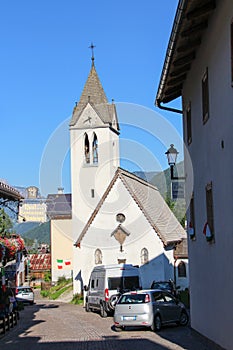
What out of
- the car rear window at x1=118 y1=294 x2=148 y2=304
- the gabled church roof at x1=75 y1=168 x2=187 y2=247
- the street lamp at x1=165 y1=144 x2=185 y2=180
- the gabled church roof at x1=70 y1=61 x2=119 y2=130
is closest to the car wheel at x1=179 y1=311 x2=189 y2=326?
the car rear window at x1=118 y1=294 x2=148 y2=304

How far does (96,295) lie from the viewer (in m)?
30.9

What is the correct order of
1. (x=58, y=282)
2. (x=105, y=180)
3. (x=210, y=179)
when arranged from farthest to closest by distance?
(x=58, y=282)
(x=105, y=180)
(x=210, y=179)

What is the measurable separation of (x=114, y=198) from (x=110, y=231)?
2.48 metres

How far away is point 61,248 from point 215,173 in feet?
185

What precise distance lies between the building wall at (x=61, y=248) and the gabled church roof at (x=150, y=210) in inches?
748

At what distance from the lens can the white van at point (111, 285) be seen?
95.8ft

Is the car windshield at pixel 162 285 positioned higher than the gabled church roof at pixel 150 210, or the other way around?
the gabled church roof at pixel 150 210

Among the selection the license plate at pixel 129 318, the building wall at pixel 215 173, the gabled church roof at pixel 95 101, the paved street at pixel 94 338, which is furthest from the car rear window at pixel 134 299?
the gabled church roof at pixel 95 101

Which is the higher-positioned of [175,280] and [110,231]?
[110,231]

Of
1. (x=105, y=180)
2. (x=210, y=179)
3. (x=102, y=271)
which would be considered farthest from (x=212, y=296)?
(x=105, y=180)

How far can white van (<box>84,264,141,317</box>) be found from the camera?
95.8 ft

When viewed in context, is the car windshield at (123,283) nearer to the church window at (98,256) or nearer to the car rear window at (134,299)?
the car rear window at (134,299)

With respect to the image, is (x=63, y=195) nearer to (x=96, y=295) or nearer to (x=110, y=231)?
(x=110, y=231)

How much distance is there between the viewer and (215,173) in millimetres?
13961
